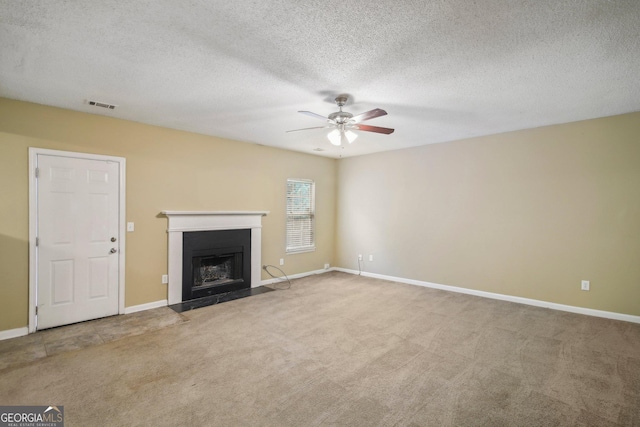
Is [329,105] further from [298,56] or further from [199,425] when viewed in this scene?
[199,425]

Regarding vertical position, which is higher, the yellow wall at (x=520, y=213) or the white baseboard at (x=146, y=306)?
the yellow wall at (x=520, y=213)

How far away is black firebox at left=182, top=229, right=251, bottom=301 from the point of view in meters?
4.57

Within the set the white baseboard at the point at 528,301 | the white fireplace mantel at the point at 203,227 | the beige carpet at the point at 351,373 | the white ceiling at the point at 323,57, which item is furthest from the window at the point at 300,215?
the white ceiling at the point at 323,57

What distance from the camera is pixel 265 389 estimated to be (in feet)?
7.61

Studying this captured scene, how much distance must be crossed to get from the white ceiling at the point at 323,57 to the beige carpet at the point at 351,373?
261 cm

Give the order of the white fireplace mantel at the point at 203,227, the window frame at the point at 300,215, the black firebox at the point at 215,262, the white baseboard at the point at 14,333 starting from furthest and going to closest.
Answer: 1. the window frame at the point at 300,215
2. the black firebox at the point at 215,262
3. the white fireplace mantel at the point at 203,227
4. the white baseboard at the point at 14,333

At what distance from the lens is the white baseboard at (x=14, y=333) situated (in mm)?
3203

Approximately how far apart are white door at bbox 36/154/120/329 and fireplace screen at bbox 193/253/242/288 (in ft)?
3.69

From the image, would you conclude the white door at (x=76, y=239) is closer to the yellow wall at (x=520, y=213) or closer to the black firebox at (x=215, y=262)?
the black firebox at (x=215, y=262)

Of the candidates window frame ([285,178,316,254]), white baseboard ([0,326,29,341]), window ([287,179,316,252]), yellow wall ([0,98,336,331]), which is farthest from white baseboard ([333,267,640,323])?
white baseboard ([0,326,29,341])

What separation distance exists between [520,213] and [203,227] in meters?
4.90


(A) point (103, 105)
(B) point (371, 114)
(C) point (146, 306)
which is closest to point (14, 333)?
(C) point (146, 306)

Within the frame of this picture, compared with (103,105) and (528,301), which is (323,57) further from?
(528,301)

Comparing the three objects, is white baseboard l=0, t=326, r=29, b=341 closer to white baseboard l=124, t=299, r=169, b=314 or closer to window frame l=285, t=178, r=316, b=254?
white baseboard l=124, t=299, r=169, b=314
